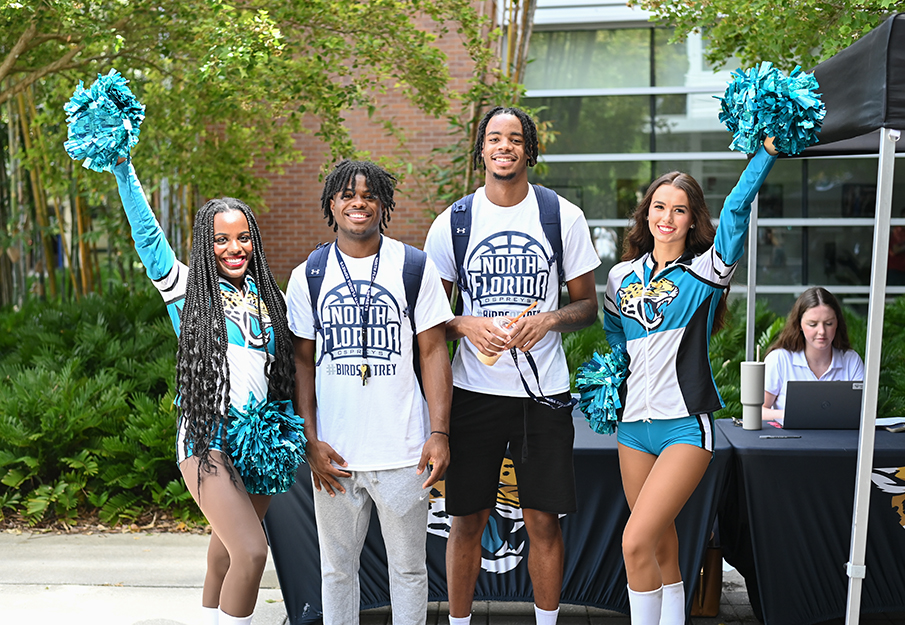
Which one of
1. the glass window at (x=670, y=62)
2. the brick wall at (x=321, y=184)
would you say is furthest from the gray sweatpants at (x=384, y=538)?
the glass window at (x=670, y=62)

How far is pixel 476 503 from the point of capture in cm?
298

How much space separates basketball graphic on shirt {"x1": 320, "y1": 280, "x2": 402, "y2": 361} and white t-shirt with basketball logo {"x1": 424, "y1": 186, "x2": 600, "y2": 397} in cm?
39

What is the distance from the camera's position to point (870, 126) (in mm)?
2641

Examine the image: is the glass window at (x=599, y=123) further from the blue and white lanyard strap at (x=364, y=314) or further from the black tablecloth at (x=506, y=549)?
the blue and white lanyard strap at (x=364, y=314)

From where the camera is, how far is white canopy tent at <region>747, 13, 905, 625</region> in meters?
2.54

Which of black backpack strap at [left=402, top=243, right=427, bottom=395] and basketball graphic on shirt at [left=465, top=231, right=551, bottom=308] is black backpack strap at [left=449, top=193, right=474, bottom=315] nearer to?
basketball graphic on shirt at [left=465, top=231, right=551, bottom=308]

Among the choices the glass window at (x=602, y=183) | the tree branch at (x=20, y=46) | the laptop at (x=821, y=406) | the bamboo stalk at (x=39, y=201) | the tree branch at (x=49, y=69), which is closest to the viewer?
the laptop at (x=821, y=406)

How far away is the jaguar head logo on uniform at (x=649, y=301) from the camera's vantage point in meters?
2.82

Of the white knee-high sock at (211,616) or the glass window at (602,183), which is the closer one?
the white knee-high sock at (211,616)

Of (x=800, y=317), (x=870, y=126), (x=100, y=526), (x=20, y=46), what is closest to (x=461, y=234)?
(x=870, y=126)

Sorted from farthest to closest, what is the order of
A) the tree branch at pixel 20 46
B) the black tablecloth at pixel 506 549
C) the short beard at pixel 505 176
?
1. the tree branch at pixel 20 46
2. the black tablecloth at pixel 506 549
3. the short beard at pixel 505 176

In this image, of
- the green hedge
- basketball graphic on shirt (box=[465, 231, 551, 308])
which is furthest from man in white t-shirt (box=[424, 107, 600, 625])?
the green hedge

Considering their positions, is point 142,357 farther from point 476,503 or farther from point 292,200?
point 292,200

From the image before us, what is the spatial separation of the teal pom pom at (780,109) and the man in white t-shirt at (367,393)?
1113 mm
